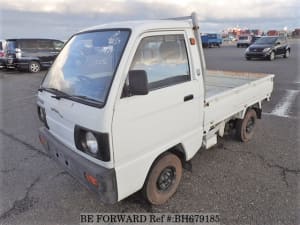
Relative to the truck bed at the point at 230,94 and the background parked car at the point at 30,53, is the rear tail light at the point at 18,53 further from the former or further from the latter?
the truck bed at the point at 230,94

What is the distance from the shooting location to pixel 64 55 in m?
3.13

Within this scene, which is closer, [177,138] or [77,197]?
[177,138]

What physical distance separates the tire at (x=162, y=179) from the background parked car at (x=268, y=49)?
17.8 m

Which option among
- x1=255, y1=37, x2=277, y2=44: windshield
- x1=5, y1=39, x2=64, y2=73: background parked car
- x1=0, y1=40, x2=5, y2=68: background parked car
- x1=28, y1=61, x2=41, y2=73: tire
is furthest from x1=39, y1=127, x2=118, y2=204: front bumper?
x1=255, y1=37, x2=277, y2=44: windshield

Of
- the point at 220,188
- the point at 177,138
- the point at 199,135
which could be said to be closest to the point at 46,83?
the point at 177,138

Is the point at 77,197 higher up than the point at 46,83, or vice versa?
the point at 46,83

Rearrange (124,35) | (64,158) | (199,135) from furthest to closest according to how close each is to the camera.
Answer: (199,135) → (64,158) → (124,35)

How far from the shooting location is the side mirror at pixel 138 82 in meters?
2.15

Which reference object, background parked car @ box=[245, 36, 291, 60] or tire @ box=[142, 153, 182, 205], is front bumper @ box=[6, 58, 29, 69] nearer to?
tire @ box=[142, 153, 182, 205]

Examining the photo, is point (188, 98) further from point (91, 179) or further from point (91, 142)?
point (91, 179)

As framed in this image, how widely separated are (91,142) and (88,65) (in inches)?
35.2

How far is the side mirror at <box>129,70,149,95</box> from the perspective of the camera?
2.15m

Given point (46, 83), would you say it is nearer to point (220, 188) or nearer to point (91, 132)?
point (91, 132)

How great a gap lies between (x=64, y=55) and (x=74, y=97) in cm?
91
